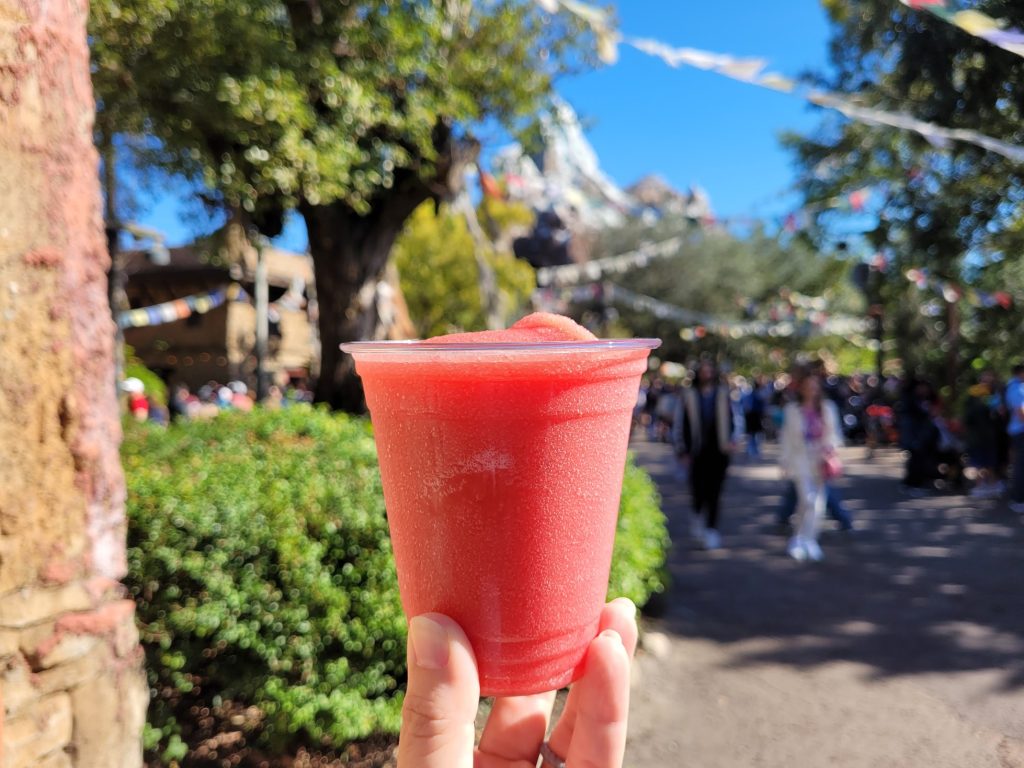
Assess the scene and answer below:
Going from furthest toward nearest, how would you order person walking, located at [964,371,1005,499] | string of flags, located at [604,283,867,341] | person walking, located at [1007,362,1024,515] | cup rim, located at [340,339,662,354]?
1. string of flags, located at [604,283,867,341]
2. person walking, located at [964,371,1005,499]
3. person walking, located at [1007,362,1024,515]
4. cup rim, located at [340,339,662,354]

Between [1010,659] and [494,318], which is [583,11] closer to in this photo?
[494,318]

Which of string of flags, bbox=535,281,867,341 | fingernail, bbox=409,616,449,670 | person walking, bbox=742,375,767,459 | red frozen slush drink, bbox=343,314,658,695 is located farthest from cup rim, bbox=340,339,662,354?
string of flags, bbox=535,281,867,341

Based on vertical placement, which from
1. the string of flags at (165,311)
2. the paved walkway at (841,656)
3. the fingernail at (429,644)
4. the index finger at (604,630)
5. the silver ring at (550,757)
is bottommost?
the paved walkway at (841,656)

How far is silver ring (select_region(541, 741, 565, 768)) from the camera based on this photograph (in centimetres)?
138

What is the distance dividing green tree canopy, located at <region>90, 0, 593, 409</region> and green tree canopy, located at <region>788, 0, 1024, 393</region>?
312 cm

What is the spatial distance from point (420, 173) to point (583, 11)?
2.14 meters

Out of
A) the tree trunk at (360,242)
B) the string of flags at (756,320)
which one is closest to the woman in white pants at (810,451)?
the tree trunk at (360,242)

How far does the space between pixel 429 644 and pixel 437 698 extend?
87 millimetres

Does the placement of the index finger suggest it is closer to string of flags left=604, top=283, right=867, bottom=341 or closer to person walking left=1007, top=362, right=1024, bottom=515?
person walking left=1007, top=362, right=1024, bottom=515

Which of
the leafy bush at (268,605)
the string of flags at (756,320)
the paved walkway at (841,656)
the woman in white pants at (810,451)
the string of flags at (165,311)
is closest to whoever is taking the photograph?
the leafy bush at (268,605)

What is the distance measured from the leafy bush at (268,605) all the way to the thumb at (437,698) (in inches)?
78.5

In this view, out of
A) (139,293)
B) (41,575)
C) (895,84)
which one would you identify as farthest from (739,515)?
(139,293)

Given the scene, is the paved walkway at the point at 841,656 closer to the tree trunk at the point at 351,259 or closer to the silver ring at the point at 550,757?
the silver ring at the point at 550,757

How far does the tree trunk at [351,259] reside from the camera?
266 inches
